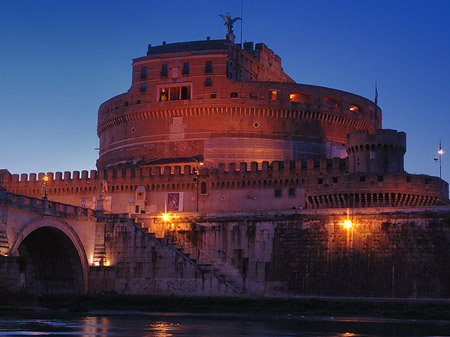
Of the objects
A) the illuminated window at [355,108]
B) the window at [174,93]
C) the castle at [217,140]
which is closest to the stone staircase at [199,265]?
the castle at [217,140]

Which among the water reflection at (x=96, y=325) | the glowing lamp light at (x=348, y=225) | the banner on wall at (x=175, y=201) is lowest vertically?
the water reflection at (x=96, y=325)

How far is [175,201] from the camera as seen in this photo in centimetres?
5878

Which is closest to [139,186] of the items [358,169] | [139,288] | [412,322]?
[139,288]

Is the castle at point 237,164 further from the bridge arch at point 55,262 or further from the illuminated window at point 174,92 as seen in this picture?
the bridge arch at point 55,262

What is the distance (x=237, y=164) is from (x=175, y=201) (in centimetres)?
862

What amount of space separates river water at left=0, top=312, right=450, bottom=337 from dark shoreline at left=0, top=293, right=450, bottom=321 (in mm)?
1247

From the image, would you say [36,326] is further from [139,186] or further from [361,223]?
[139,186]

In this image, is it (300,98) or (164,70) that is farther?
(164,70)

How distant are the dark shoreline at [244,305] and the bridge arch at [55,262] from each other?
1694 millimetres

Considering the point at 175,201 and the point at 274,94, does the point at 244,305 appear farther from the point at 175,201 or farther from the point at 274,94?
the point at 274,94

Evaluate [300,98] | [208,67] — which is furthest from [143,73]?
[300,98]

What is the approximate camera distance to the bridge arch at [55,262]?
46.2 metres

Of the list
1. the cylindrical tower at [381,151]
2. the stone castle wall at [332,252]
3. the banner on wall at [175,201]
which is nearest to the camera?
the stone castle wall at [332,252]

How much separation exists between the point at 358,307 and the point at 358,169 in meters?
14.6
